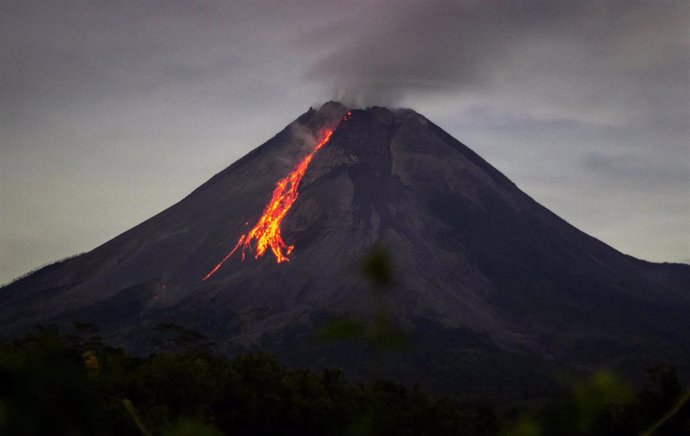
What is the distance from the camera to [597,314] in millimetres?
175000

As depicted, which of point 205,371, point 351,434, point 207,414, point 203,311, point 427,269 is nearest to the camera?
point 351,434

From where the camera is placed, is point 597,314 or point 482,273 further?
point 482,273

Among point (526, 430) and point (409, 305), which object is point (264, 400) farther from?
point (409, 305)

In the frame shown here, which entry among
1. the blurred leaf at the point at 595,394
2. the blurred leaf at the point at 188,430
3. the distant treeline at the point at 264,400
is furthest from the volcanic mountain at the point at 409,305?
the blurred leaf at the point at 188,430

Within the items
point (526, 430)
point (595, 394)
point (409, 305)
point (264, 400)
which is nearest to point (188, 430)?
point (526, 430)

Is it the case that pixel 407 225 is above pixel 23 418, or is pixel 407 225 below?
above

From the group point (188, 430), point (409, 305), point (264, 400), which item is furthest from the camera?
point (409, 305)

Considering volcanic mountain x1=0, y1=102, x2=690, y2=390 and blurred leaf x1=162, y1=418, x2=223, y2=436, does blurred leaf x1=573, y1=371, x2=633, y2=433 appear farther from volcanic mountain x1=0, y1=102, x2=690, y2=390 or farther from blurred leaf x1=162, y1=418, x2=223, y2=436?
volcanic mountain x1=0, y1=102, x2=690, y2=390

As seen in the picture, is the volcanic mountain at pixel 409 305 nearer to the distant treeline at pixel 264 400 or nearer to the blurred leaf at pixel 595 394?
the distant treeline at pixel 264 400

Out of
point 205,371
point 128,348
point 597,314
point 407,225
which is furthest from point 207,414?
point 407,225

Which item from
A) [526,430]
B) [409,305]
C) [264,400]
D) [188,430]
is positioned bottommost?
[264,400]

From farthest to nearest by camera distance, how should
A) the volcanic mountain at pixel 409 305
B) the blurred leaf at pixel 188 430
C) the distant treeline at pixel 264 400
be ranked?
the volcanic mountain at pixel 409 305, the distant treeline at pixel 264 400, the blurred leaf at pixel 188 430

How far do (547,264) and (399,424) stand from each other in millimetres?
163562

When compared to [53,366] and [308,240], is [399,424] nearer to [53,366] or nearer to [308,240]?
[53,366]
